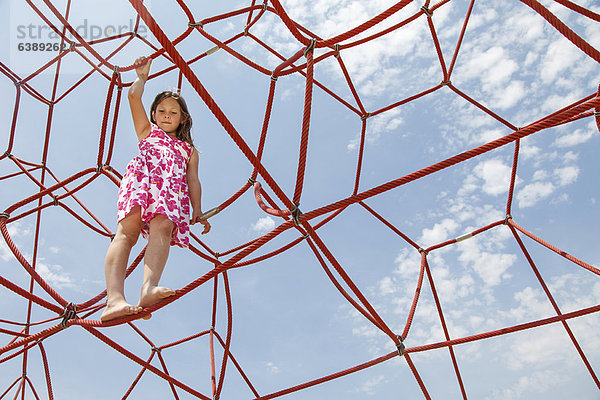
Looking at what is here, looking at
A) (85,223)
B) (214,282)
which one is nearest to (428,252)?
(214,282)

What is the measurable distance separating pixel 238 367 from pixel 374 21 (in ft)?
17.1

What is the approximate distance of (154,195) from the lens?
10.9 ft

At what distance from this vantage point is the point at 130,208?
318 centimetres

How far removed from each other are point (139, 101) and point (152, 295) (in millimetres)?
1682

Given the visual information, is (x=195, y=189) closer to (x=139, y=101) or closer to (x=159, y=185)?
(x=159, y=185)

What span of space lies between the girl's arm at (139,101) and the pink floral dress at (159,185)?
7 cm

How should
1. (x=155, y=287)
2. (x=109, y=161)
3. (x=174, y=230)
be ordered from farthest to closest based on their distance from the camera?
(x=109, y=161) < (x=174, y=230) < (x=155, y=287)

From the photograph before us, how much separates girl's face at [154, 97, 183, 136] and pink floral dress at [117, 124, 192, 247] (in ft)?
0.58

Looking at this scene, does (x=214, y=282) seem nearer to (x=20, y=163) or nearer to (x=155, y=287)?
(x=20, y=163)

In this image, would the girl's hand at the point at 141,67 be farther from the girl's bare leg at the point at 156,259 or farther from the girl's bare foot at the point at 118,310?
the girl's bare foot at the point at 118,310

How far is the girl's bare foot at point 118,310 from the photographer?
110 inches

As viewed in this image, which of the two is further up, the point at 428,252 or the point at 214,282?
the point at 428,252

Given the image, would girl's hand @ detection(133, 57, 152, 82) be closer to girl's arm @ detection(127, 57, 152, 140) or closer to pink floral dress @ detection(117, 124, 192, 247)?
girl's arm @ detection(127, 57, 152, 140)

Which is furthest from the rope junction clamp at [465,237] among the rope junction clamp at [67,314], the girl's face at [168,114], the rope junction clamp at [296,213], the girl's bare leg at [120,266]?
the rope junction clamp at [67,314]
